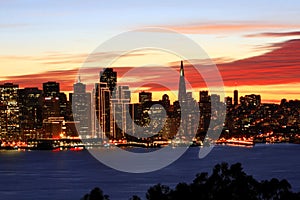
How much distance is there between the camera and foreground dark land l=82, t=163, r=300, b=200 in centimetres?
1502

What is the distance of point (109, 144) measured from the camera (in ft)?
309

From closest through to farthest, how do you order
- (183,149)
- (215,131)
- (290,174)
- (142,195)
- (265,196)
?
1. (265,196)
2. (142,195)
3. (290,174)
4. (183,149)
5. (215,131)

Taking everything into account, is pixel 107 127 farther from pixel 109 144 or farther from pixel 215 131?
pixel 215 131

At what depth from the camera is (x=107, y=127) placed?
99.5m

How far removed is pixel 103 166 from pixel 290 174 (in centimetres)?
1689

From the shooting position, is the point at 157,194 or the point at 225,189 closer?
the point at 157,194

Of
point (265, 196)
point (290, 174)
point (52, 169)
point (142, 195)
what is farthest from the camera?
point (52, 169)

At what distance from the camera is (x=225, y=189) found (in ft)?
50.2

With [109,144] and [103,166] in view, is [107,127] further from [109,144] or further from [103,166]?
[103,166]

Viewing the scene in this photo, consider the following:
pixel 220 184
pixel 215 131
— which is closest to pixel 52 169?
pixel 220 184

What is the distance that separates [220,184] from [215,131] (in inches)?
3520

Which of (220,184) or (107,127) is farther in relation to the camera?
(107,127)

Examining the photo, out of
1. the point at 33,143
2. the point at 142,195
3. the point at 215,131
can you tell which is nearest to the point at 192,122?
the point at 215,131

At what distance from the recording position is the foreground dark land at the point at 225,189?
49.3ft
